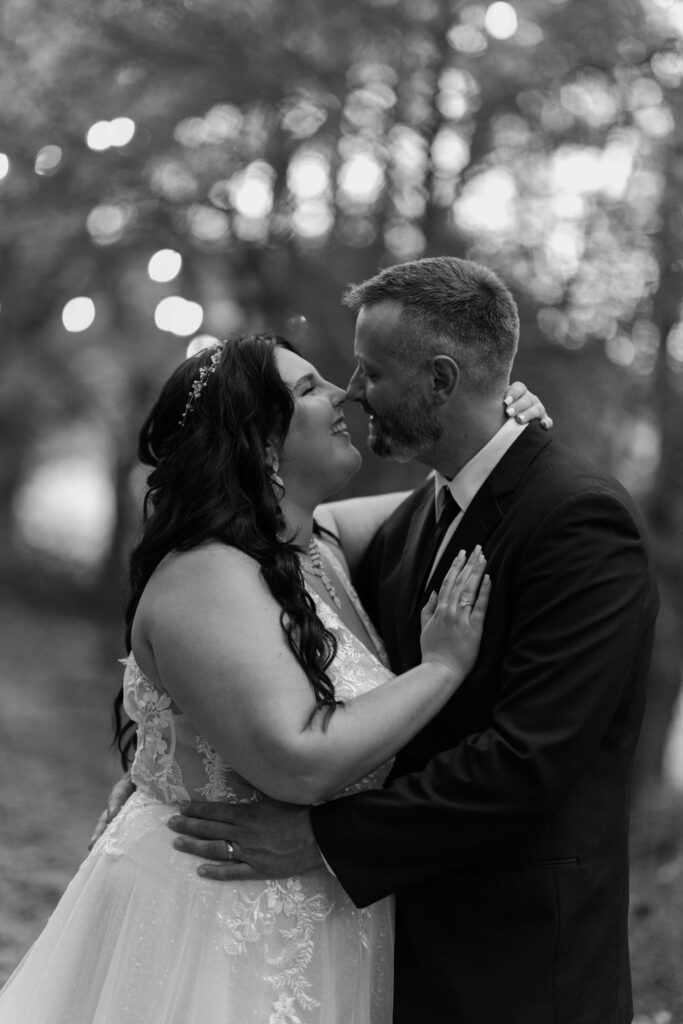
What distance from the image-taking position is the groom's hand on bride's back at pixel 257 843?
2564 millimetres

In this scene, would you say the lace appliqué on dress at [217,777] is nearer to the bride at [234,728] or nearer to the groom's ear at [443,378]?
the bride at [234,728]

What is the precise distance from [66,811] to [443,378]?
5314mm

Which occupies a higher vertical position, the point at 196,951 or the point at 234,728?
the point at 234,728

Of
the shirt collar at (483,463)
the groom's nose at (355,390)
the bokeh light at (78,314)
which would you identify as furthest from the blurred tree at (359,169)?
the shirt collar at (483,463)

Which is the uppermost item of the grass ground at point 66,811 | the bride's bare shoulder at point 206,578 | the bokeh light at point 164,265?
the bride's bare shoulder at point 206,578

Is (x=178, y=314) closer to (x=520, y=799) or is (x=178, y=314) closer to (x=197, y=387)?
(x=197, y=387)

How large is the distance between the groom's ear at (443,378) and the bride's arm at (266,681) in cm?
48

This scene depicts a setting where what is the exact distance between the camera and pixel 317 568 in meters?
3.12

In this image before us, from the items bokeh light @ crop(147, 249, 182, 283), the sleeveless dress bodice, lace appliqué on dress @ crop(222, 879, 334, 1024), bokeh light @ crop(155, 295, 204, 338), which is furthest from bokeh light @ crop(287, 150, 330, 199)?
lace appliqué on dress @ crop(222, 879, 334, 1024)

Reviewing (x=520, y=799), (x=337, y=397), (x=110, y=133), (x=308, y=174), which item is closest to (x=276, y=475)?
(x=337, y=397)

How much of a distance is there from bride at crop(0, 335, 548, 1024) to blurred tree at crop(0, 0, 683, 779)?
7.74ft

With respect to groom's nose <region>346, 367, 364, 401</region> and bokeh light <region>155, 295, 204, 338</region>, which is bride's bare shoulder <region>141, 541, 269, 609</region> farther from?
bokeh light <region>155, 295, 204, 338</region>

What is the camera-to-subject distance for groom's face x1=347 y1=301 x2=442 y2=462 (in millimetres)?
2910

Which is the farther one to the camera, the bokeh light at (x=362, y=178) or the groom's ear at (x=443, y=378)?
the bokeh light at (x=362, y=178)
